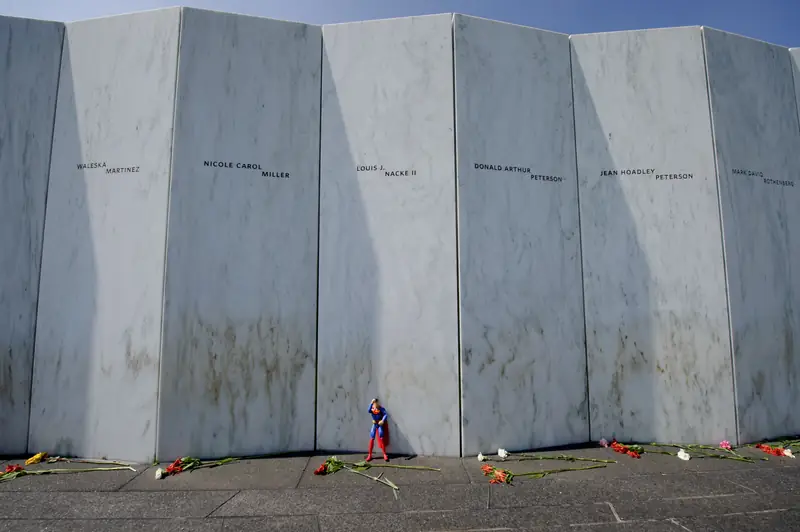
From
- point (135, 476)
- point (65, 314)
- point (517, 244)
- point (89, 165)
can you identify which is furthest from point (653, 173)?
point (65, 314)

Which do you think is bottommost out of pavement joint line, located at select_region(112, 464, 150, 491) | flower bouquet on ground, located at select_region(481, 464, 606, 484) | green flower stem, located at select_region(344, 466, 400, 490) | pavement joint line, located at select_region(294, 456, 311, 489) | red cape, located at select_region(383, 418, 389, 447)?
pavement joint line, located at select_region(112, 464, 150, 491)

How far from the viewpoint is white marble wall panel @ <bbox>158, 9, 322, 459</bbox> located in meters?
6.15

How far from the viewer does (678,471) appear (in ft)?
17.9

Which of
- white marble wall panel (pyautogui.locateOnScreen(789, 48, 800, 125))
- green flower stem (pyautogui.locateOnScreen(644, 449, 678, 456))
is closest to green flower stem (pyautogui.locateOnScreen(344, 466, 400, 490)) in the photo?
green flower stem (pyautogui.locateOnScreen(644, 449, 678, 456))

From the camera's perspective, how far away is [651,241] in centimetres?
690

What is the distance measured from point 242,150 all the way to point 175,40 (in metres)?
1.96

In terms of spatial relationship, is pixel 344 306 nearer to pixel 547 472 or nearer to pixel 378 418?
pixel 378 418

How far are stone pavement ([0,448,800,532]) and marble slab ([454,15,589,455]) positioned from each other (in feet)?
3.02

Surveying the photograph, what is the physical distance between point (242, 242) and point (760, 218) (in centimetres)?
824

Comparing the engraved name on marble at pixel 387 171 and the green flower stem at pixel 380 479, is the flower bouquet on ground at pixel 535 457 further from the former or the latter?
the engraved name on marble at pixel 387 171

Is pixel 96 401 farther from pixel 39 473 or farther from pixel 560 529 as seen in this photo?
pixel 560 529

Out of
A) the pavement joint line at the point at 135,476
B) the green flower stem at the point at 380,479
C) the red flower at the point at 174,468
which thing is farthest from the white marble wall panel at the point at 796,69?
the pavement joint line at the point at 135,476

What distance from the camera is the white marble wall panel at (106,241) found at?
6.14 m

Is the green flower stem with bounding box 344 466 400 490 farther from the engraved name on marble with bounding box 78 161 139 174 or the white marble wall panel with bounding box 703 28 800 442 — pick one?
the white marble wall panel with bounding box 703 28 800 442
